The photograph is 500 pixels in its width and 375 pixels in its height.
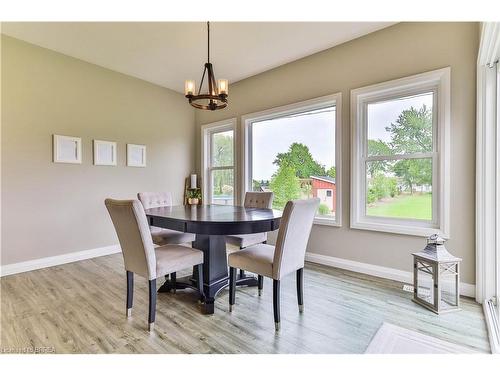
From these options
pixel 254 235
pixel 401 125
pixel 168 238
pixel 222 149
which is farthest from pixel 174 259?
pixel 222 149

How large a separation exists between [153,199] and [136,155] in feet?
4.54

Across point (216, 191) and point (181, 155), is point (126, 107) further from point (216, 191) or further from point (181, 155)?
point (216, 191)

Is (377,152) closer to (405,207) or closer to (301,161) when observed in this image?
(405,207)

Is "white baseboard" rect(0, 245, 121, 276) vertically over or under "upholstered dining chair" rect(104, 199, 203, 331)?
under

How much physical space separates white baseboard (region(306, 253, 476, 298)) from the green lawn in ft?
1.99

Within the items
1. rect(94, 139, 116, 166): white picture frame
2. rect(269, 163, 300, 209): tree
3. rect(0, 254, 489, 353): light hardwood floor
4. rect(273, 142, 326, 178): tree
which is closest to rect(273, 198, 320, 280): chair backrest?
rect(0, 254, 489, 353): light hardwood floor

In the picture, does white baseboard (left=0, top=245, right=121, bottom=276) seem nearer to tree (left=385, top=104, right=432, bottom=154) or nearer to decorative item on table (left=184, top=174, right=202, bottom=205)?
decorative item on table (left=184, top=174, right=202, bottom=205)

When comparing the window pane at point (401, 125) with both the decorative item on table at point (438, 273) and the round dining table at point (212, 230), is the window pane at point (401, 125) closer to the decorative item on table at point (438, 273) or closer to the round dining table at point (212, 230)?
the decorative item on table at point (438, 273)

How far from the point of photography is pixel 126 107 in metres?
4.07

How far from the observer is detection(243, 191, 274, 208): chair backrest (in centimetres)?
317

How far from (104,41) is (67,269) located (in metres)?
2.88

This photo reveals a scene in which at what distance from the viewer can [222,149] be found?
188 inches

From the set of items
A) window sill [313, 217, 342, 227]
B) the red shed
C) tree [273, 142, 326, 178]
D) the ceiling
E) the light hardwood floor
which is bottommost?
the light hardwood floor
